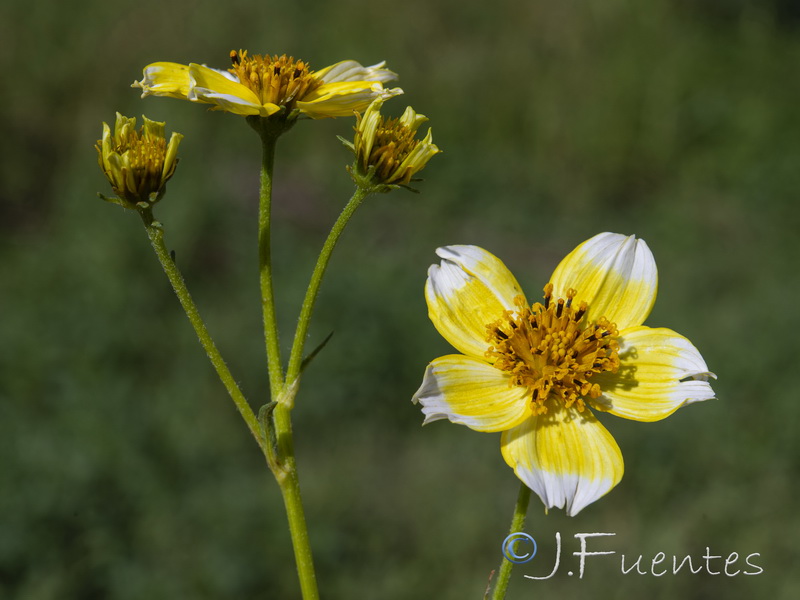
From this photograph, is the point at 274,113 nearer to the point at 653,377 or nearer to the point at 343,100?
the point at 343,100

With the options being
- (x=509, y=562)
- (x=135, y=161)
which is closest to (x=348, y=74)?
(x=135, y=161)

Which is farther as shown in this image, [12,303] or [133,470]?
[12,303]

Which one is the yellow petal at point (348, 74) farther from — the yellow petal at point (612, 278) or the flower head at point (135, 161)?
the yellow petal at point (612, 278)

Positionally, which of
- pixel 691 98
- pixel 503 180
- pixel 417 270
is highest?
pixel 691 98

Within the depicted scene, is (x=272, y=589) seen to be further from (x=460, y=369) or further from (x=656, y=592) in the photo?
(x=460, y=369)

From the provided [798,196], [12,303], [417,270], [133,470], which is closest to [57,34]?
[12,303]

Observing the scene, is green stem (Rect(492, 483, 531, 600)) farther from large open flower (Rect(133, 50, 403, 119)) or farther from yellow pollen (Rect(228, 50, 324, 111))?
yellow pollen (Rect(228, 50, 324, 111))

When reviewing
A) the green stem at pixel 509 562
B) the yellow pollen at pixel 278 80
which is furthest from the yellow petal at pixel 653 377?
the yellow pollen at pixel 278 80
